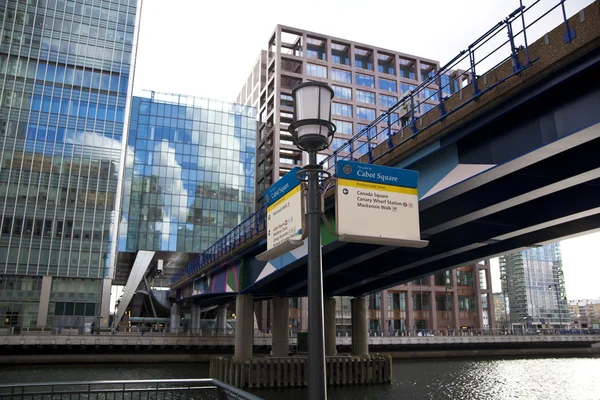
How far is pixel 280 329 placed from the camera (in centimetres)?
3547

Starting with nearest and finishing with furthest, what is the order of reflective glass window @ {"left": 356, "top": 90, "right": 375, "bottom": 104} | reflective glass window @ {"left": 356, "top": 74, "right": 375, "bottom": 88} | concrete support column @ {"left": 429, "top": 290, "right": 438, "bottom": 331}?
1. concrete support column @ {"left": 429, "top": 290, "right": 438, "bottom": 331}
2. reflective glass window @ {"left": 356, "top": 90, "right": 375, "bottom": 104}
3. reflective glass window @ {"left": 356, "top": 74, "right": 375, "bottom": 88}

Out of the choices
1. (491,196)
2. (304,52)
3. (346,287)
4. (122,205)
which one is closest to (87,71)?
(122,205)

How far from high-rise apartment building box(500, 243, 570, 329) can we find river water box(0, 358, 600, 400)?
154216 mm

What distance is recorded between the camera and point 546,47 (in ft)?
34.4

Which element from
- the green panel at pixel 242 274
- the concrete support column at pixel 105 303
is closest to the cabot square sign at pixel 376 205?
the green panel at pixel 242 274

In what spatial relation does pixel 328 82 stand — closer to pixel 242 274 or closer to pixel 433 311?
pixel 433 311

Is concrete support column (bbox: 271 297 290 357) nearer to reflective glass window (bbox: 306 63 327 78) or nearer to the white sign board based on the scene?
the white sign board

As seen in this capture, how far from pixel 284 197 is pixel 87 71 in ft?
231

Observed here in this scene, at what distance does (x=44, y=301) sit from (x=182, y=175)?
2767 centimetres

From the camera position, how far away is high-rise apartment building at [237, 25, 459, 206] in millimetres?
94125

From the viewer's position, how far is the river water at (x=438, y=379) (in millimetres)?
27228

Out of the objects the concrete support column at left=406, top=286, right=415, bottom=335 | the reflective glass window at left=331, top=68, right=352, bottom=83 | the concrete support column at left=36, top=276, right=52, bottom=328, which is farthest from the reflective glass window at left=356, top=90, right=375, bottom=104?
the concrete support column at left=36, top=276, right=52, bottom=328

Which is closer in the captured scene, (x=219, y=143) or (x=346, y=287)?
(x=346, y=287)

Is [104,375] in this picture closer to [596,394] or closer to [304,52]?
[596,394]
